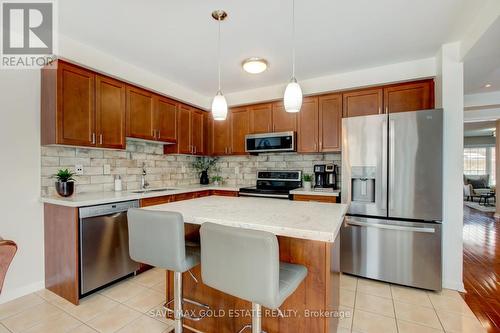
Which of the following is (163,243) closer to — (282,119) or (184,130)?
(184,130)

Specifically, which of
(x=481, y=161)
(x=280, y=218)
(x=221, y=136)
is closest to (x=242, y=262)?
(x=280, y=218)

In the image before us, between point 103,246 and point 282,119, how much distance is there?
9.23 feet

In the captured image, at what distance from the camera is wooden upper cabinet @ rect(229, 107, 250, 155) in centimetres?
395

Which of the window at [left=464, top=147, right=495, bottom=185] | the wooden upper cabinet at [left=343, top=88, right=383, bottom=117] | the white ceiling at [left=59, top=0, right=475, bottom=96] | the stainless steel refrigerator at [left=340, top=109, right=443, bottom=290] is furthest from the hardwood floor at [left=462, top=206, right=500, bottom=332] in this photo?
the window at [left=464, top=147, right=495, bottom=185]

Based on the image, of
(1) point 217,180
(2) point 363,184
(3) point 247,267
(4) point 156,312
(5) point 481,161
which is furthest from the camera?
(5) point 481,161

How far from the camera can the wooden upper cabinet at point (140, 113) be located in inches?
115

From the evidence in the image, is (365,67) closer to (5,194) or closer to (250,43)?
(250,43)

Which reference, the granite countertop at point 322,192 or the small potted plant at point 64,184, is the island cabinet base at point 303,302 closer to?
the granite countertop at point 322,192

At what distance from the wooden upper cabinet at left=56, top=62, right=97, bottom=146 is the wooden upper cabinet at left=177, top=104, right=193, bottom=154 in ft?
4.16

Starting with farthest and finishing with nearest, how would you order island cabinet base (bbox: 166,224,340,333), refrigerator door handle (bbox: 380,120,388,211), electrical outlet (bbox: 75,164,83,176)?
electrical outlet (bbox: 75,164,83,176) < refrigerator door handle (bbox: 380,120,388,211) < island cabinet base (bbox: 166,224,340,333)

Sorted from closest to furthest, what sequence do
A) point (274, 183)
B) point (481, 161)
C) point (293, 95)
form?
point (293, 95) < point (274, 183) < point (481, 161)

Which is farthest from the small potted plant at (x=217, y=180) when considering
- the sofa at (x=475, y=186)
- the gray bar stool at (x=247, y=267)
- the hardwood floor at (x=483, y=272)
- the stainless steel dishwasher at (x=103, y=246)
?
the sofa at (x=475, y=186)

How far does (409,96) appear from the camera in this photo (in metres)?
2.86

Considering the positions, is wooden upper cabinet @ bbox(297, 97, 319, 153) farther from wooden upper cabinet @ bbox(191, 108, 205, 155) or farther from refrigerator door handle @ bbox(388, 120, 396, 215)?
wooden upper cabinet @ bbox(191, 108, 205, 155)
